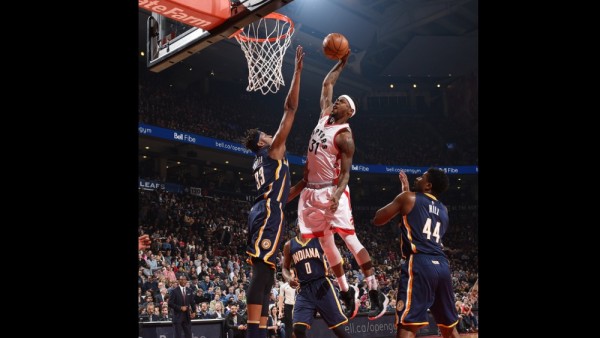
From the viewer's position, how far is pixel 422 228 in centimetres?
533

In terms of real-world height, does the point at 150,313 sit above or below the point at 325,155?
below

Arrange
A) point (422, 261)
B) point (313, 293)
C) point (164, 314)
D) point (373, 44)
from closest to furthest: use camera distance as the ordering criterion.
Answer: point (422, 261) → point (313, 293) → point (164, 314) → point (373, 44)

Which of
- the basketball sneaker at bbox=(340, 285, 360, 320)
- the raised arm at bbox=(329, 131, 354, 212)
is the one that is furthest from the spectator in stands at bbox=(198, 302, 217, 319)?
the raised arm at bbox=(329, 131, 354, 212)

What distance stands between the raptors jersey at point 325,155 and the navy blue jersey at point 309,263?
3.22 ft

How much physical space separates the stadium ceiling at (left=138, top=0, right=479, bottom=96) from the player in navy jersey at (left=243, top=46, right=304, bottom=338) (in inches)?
612

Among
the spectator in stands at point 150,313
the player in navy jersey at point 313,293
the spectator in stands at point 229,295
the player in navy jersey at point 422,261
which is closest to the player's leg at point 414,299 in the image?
the player in navy jersey at point 422,261

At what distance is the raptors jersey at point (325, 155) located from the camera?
545 centimetres

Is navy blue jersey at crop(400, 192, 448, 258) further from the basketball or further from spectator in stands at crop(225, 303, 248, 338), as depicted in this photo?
spectator in stands at crop(225, 303, 248, 338)

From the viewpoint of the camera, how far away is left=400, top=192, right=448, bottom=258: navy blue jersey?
533 centimetres

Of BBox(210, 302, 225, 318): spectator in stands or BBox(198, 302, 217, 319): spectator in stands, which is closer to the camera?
BBox(198, 302, 217, 319): spectator in stands

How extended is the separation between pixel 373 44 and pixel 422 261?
69.6 ft

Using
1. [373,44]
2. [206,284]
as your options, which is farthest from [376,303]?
[373,44]

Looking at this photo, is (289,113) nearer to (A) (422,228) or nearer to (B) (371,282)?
(A) (422,228)
